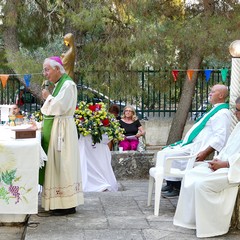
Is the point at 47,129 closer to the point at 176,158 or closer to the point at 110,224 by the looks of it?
the point at 110,224

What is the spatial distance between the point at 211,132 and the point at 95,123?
1774 mm

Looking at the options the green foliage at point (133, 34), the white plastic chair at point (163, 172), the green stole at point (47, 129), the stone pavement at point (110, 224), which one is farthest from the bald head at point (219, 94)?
the green foliage at point (133, 34)

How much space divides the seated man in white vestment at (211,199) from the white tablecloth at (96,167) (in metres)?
2.57

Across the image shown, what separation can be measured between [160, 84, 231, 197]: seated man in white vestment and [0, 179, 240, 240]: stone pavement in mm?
588

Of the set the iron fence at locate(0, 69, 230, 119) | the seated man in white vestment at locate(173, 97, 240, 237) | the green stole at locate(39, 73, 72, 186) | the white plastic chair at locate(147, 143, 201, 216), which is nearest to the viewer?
the seated man in white vestment at locate(173, 97, 240, 237)

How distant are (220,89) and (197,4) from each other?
239 inches

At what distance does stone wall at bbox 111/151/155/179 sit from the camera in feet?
30.0

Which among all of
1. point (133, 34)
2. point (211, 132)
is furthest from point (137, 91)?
point (211, 132)

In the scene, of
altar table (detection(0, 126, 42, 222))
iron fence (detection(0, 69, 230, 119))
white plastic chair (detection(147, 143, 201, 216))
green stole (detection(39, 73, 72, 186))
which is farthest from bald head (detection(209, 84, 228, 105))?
iron fence (detection(0, 69, 230, 119))

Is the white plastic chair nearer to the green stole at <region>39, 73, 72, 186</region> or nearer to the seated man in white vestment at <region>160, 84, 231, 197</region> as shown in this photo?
the seated man in white vestment at <region>160, 84, 231, 197</region>

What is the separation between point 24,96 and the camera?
46.9ft

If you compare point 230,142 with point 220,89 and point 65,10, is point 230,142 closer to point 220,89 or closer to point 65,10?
point 220,89

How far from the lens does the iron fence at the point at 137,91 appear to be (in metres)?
12.9

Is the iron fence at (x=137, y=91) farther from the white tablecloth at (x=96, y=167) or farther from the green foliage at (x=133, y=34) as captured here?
the white tablecloth at (x=96, y=167)
